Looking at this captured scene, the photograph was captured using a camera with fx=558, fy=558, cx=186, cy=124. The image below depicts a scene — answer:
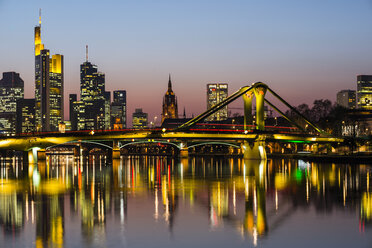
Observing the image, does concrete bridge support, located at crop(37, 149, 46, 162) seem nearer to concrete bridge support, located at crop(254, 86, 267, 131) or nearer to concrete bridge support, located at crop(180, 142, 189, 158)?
concrete bridge support, located at crop(180, 142, 189, 158)

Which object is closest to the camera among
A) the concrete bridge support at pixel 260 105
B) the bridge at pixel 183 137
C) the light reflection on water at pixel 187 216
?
the light reflection on water at pixel 187 216

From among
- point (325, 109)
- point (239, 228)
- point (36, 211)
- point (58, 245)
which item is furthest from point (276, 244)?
point (325, 109)

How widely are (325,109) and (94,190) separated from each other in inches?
5365

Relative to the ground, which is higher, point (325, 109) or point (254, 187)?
point (325, 109)

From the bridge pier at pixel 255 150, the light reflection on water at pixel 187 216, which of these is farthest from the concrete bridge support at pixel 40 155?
the light reflection on water at pixel 187 216

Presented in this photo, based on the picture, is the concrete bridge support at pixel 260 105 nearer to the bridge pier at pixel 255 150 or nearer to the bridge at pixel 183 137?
the bridge at pixel 183 137

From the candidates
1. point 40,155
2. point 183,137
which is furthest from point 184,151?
point 40,155

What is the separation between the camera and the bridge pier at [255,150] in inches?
4528

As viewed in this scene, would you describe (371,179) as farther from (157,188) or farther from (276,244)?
(276,244)

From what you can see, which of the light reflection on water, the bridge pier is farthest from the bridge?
the light reflection on water

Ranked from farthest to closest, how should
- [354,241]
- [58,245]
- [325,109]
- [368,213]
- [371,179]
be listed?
[325,109] → [371,179] → [368,213] → [354,241] → [58,245]

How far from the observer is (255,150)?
11700 centimetres

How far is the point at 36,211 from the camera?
32.0m

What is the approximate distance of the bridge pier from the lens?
115 metres
